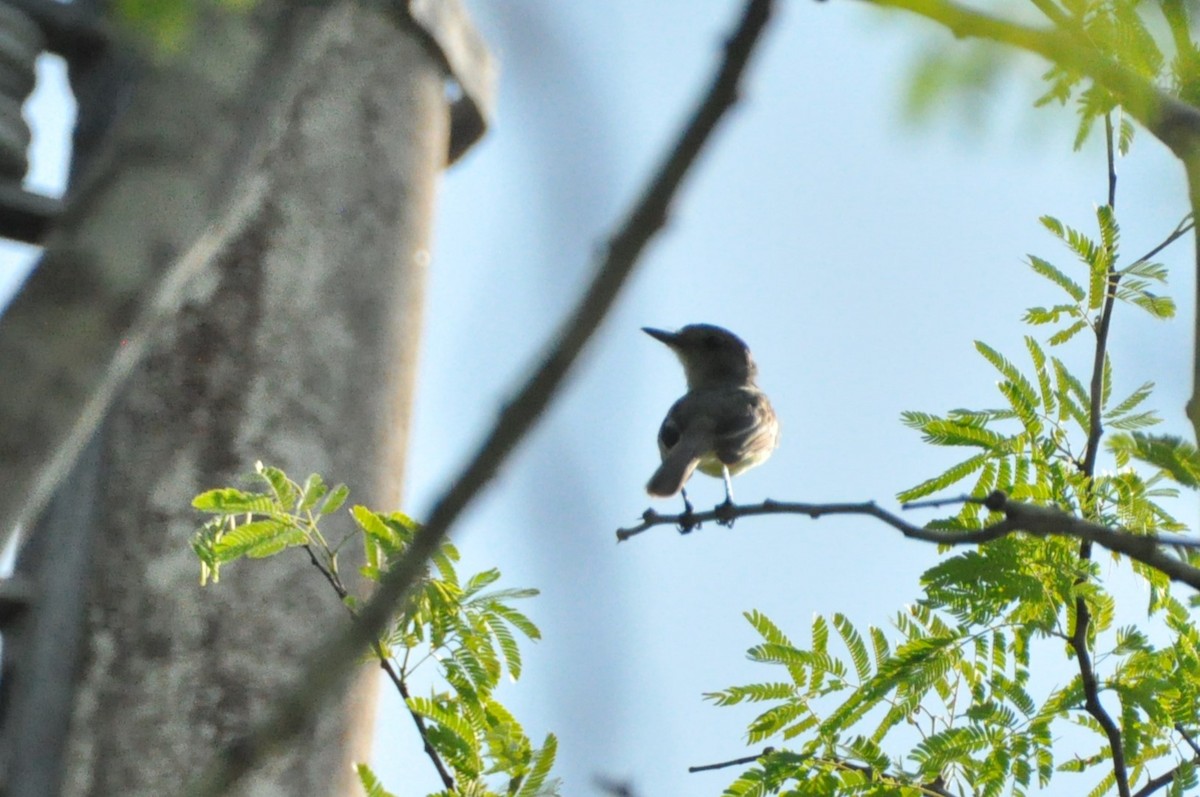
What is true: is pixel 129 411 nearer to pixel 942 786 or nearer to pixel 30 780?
pixel 30 780

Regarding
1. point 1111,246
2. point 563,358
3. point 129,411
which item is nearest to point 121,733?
point 129,411

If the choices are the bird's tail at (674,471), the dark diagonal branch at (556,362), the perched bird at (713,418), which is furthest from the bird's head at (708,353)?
the dark diagonal branch at (556,362)

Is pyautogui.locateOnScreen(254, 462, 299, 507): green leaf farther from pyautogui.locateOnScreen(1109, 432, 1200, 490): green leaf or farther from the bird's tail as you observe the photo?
pyautogui.locateOnScreen(1109, 432, 1200, 490): green leaf

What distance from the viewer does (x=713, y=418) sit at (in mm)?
6312

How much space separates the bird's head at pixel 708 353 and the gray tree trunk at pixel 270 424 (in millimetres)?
2436

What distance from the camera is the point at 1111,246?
367 cm

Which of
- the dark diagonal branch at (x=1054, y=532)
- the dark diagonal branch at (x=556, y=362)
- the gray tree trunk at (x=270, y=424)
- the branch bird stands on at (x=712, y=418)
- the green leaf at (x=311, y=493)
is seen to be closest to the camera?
the dark diagonal branch at (x=556, y=362)

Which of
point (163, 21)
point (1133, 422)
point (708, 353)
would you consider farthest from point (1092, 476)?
point (708, 353)

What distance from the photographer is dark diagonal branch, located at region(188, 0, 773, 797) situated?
3.60 feet

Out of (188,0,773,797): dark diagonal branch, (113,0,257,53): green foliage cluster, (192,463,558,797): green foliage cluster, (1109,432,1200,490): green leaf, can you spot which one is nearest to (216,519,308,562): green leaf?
(192,463,558,797): green foliage cluster

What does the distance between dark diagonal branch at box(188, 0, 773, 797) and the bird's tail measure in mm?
4103

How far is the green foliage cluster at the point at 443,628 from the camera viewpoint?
3.31m

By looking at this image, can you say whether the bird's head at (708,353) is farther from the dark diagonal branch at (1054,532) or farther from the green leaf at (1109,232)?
the dark diagonal branch at (1054,532)

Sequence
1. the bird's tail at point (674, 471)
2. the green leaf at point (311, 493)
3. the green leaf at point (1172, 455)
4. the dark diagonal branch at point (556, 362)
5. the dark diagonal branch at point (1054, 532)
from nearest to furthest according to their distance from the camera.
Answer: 1. the dark diagonal branch at point (556, 362)
2. the dark diagonal branch at point (1054, 532)
3. the green leaf at point (1172, 455)
4. the green leaf at point (311, 493)
5. the bird's tail at point (674, 471)
